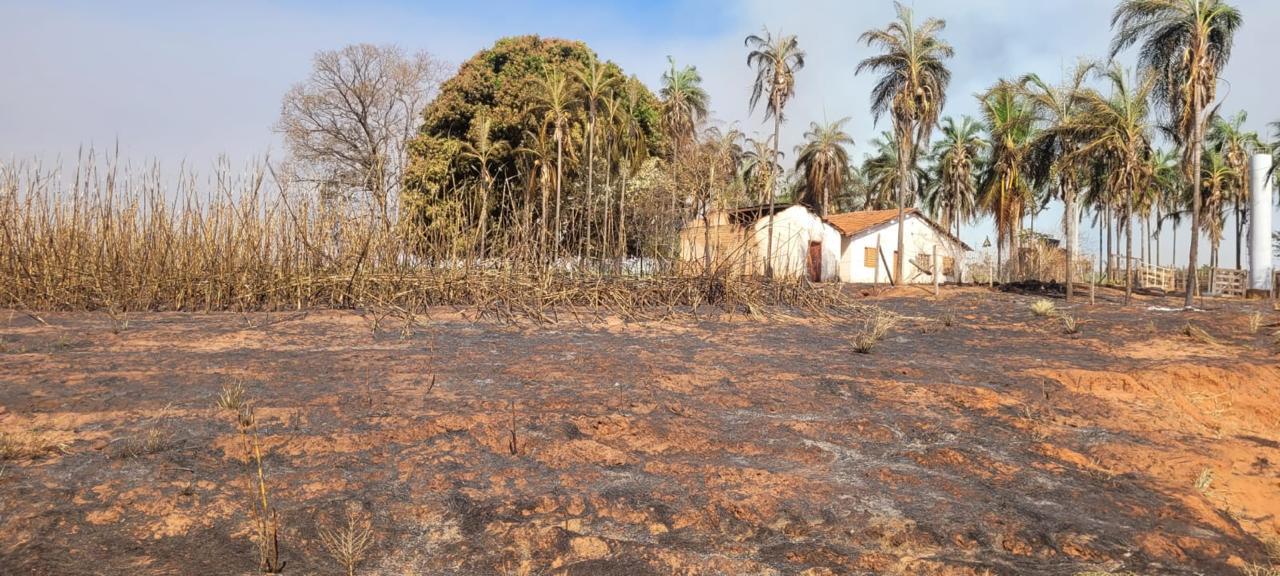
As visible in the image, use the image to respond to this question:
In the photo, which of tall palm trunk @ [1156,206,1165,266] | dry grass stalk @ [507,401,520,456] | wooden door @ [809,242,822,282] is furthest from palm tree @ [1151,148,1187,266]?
dry grass stalk @ [507,401,520,456]

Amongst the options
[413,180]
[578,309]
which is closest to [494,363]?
[578,309]

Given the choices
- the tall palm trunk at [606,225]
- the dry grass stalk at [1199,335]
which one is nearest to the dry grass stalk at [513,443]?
the tall palm trunk at [606,225]

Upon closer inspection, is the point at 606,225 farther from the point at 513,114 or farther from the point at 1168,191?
the point at 1168,191

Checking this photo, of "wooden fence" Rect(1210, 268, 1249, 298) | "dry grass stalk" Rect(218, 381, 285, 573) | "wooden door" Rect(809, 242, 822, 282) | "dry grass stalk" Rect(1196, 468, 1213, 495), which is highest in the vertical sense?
"wooden door" Rect(809, 242, 822, 282)

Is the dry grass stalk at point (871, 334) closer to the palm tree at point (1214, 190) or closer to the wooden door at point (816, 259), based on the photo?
the wooden door at point (816, 259)

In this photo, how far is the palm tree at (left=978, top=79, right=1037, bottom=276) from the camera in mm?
26500

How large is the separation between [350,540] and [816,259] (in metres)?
27.6

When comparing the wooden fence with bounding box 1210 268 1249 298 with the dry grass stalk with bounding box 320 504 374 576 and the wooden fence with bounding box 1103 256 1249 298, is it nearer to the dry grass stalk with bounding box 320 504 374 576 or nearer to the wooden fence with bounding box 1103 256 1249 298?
the wooden fence with bounding box 1103 256 1249 298

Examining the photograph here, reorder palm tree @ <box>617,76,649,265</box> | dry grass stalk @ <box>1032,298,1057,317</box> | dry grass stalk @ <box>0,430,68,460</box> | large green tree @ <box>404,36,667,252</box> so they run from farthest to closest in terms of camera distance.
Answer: palm tree @ <box>617,76,649,265</box> → large green tree @ <box>404,36,667,252</box> → dry grass stalk @ <box>1032,298,1057,317</box> → dry grass stalk @ <box>0,430,68,460</box>

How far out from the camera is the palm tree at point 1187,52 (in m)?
16.5

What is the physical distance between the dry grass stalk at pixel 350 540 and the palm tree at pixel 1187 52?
18582mm

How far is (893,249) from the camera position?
101 feet

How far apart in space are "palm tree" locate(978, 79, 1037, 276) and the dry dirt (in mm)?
22378

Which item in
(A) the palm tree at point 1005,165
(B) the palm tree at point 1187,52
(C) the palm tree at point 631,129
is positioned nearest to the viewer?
(B) the palm tree at point 1187,52
